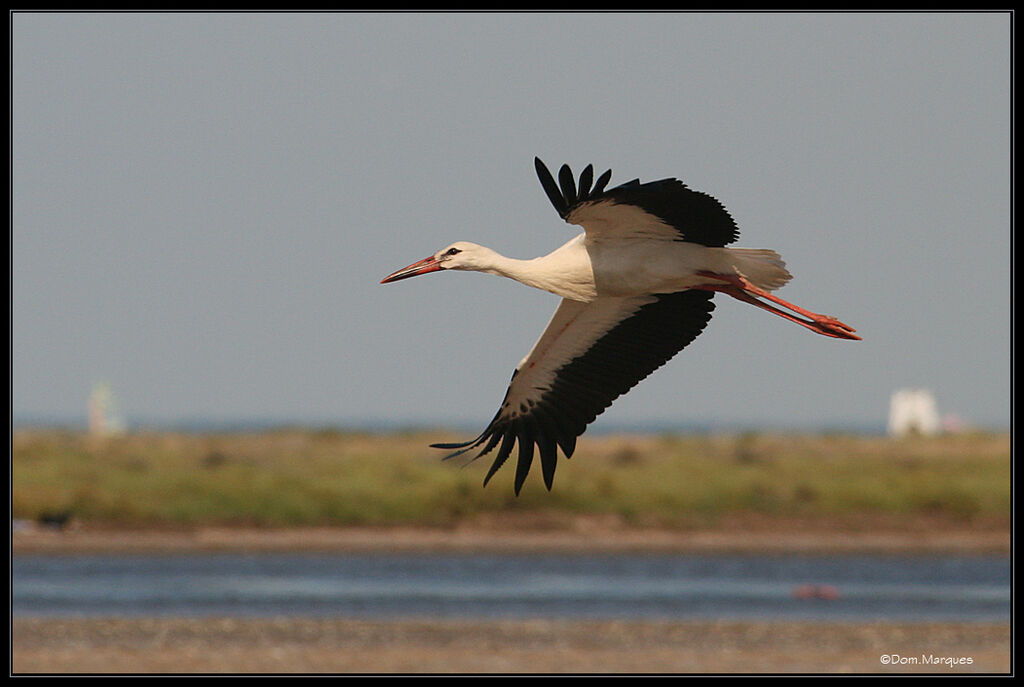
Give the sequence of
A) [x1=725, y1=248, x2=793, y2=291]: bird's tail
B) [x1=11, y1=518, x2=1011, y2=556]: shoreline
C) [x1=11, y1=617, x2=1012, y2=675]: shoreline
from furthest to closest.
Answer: [x1=11, y1=518, x2=1011, y2=556]: shoreline
[x1=11, y1=617, x2=1012, y2=675]: shoreline
[x1=725, y1=248, x2=793, y2=291]: bird's tail

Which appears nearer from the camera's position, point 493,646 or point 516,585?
point 493,646

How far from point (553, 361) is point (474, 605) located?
570 inches

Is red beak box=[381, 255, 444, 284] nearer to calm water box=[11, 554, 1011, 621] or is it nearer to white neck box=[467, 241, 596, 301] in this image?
white neck box=[467, 241, 596, 301]

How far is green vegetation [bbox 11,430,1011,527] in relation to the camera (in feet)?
112

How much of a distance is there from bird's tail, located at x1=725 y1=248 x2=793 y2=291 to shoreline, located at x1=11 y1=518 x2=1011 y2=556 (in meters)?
22.8

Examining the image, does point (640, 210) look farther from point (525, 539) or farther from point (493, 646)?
point (525, 539)

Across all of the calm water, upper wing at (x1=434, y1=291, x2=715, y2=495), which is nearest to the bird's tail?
upper wing at (x1=434, y1=291, x2=715, y2=495)

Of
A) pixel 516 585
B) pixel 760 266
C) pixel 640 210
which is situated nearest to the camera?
pixel 640 210

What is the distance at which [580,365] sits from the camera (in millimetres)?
11273

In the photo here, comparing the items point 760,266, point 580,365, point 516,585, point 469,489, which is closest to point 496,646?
point 516,585

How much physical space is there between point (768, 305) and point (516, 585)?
1786 cm

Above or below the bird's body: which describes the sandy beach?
below

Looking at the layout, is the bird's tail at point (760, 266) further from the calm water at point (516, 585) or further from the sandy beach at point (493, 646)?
the calm water at point (516, 585)

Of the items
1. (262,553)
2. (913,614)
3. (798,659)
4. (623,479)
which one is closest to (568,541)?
(623,479)
